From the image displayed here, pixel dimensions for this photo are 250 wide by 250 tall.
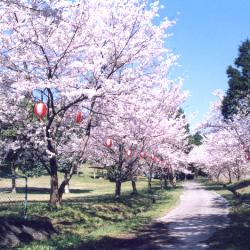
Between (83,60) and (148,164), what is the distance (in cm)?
2002

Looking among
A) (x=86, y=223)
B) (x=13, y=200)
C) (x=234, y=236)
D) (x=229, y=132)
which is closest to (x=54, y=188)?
(x=86, y=223)

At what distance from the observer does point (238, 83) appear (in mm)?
48719

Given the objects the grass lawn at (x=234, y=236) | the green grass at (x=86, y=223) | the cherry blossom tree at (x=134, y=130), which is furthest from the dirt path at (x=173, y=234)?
the cherry blossom tree at (x=134, y=130)

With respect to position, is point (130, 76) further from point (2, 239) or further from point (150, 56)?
point (2, 239)

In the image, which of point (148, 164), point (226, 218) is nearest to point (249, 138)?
point (148, 164)

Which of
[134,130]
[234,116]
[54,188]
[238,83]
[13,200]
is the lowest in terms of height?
[13,200]

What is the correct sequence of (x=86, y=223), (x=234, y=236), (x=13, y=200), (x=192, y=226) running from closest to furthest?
(x=234, y=236)
(x=86, y=223)
(x=192, y=226)
(x=13, y=200)

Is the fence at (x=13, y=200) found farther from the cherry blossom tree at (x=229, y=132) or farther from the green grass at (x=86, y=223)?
A: the cherry blossom tree at (x=229, y=132)

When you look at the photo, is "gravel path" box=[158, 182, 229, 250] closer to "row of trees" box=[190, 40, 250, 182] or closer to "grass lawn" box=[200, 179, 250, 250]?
"grass lawn" box=[200, 179, 250, 250]

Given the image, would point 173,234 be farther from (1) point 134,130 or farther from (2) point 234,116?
(2) point 234,116

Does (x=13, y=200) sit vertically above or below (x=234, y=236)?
above

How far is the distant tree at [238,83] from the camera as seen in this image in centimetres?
4731

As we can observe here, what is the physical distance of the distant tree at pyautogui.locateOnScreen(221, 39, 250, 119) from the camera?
4731cm

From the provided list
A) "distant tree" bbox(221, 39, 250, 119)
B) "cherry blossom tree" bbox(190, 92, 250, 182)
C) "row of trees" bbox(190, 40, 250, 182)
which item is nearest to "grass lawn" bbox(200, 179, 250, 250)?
"cherry blossom tree" bbox(190, 92, 250, 182)
